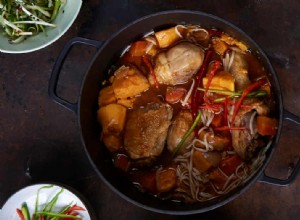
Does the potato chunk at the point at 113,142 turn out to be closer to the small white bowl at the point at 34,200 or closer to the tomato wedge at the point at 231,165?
the small white bowl at the point at 34,200

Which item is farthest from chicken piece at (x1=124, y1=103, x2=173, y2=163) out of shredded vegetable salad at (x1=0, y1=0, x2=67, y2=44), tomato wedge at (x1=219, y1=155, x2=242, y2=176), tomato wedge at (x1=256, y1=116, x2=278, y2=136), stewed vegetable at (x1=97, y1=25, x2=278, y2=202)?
shredded vegetable salad at (x1=0, y1=0, x2=67, y2=44)

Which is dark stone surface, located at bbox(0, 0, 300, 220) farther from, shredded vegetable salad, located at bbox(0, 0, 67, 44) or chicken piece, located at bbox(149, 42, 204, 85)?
chicken piece, located at bbox(149, 42, 204, 85)

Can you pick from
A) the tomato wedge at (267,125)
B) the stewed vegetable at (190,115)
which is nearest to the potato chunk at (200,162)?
the stewed vegetable at (190,115)

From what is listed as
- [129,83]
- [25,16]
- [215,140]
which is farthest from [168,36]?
[25,16]

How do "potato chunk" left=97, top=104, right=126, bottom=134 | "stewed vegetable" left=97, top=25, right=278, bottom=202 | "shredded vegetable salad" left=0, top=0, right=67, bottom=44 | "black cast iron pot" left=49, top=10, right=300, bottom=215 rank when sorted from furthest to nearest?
"shredded vegetable salad" left=0, top=0, right=67, bottom=44 < "potato chunk" left=97, top=104, right=126, bottom=134 < "stewed vegetable" left=97, top=25, right=278, bottom=202 < "black cast iron pot" left=49, top=10, right=300, bottom=215

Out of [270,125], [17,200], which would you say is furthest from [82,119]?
[270,125]

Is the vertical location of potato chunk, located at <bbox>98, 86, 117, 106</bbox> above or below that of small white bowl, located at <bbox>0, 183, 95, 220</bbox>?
above

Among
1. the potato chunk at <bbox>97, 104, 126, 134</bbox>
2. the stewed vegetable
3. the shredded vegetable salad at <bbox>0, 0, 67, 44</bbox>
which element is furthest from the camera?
the shredded vegetable salad at <bbox>0, 0, 67, 44</bbox>

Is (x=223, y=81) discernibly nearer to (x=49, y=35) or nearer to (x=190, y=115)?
(x=190, y=115)
